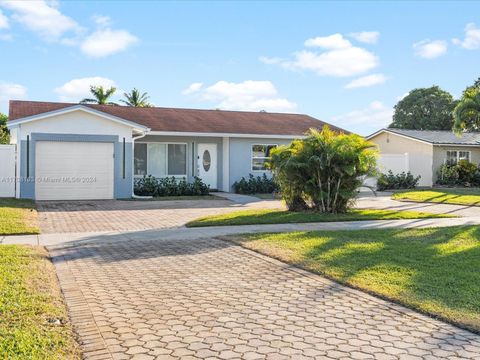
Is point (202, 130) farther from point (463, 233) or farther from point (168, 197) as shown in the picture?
point (463, 233)

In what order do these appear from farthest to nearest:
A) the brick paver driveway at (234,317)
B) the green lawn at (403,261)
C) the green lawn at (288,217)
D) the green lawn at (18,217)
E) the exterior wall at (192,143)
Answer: the exterior wall at (192,143) → the green lawn at (288,217) → the green lawn at (18,217) → the green lawn at (403,261) → the brick paver driveway at (234,317)

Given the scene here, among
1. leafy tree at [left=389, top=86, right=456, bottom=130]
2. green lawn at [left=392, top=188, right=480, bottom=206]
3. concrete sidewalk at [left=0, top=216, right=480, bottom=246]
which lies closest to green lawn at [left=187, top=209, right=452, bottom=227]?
concrete sidewalk at [left=0, top=216, right=480, bottom=246]

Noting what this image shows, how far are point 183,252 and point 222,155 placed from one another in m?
16.7

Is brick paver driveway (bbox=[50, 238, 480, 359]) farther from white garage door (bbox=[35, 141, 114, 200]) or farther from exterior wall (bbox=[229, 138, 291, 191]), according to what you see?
exterior wall (bbox=[229, 138, 291, 191])

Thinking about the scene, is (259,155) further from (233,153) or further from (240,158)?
(233,153)

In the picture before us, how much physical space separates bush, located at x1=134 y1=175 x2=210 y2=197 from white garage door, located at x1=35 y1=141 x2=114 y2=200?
1909 mm

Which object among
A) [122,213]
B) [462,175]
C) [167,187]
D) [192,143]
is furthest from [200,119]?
[462,175]

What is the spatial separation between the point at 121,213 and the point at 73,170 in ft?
18.4

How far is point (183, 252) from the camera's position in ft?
31.3

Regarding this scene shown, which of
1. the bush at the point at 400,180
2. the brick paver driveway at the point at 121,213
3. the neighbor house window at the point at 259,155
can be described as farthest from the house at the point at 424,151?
the brick paver driveway at the point at 121,213

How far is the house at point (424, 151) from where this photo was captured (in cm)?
2902

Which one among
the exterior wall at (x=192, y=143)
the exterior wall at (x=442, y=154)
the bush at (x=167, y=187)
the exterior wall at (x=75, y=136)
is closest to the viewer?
the exterior wall at (x=75, y=136)

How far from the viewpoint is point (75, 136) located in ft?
67.6

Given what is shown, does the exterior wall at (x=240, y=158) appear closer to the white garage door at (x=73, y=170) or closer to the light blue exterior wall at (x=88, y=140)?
the light blue exterior wall at (x=88, y=140)
